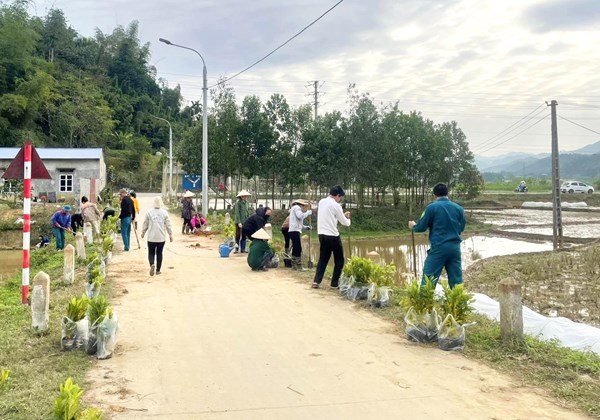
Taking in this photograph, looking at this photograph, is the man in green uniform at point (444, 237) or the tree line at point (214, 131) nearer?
the man in green uniform at point (444, 237)

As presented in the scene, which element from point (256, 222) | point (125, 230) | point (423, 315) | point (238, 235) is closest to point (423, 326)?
point (423, 315)

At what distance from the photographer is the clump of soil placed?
11.4m

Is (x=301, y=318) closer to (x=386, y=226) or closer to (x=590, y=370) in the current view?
(x=590, y=370)

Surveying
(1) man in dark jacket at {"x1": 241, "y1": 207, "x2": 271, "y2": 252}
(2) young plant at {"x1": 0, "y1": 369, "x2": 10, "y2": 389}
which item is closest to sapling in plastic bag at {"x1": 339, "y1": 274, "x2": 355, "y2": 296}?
(1) man in dark jacket at {"x1": 241, "y1": 207, "x2": 271, "y2": 252}

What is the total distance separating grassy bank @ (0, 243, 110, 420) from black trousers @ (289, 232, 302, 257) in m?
4.78

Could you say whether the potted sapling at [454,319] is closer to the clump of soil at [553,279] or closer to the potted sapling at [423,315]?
the potted sapling at [423,315]

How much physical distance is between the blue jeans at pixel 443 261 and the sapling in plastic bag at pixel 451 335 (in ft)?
3.67

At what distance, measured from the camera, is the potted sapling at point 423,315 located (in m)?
6.08

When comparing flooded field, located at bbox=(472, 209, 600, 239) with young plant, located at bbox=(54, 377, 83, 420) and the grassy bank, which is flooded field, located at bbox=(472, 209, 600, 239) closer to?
Answer: the grassy bank

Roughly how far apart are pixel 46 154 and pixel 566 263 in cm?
3309

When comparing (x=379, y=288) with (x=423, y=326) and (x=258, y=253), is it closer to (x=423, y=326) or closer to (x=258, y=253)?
(x=423, y=326)

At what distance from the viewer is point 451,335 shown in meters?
5.87

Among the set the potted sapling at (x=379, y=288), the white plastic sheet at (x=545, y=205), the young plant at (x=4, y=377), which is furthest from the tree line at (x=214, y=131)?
the young plant at (x=4, y=377)

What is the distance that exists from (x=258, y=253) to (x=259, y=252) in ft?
0.11
